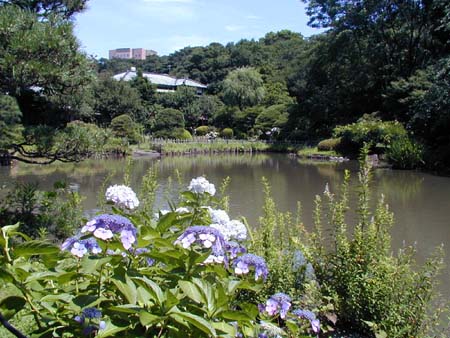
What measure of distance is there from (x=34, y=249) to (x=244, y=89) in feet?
107

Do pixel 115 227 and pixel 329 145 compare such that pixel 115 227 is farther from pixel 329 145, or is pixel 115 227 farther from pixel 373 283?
pixel 329 145

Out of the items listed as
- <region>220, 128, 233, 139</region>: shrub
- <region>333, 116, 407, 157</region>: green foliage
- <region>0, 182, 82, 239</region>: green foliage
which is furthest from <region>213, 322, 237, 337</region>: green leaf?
<region>220, 128, 233, 139</region>: shrub

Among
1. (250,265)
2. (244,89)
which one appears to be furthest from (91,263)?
(244,89)

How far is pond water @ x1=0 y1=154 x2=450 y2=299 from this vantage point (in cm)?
691

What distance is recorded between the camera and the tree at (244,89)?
3306 cm

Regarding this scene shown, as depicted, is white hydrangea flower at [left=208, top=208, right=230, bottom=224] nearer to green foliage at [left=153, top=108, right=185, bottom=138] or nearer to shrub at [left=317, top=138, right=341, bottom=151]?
shrub at [left=317, top=138, right=341, bottom=151]

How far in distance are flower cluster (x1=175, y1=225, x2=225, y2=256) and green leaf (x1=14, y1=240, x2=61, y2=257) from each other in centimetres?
36

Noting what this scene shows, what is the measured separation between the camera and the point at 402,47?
71.7 ft

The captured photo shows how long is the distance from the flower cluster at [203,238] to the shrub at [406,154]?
1587 centimetres

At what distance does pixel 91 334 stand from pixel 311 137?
84.3 feet

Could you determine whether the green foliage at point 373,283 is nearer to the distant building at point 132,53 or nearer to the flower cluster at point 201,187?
the flower cluster at point 201,187

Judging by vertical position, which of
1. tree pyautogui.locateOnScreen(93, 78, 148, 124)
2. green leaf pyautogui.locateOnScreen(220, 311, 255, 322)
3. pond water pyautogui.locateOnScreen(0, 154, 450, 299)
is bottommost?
pond water pyautogui.locateOnScreen(0, 154, 450, 299)

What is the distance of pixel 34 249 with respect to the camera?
111 cm

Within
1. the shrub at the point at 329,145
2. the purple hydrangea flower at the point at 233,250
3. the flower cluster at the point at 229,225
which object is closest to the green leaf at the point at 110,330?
the purple hydrangea flower at the point at 233,250
